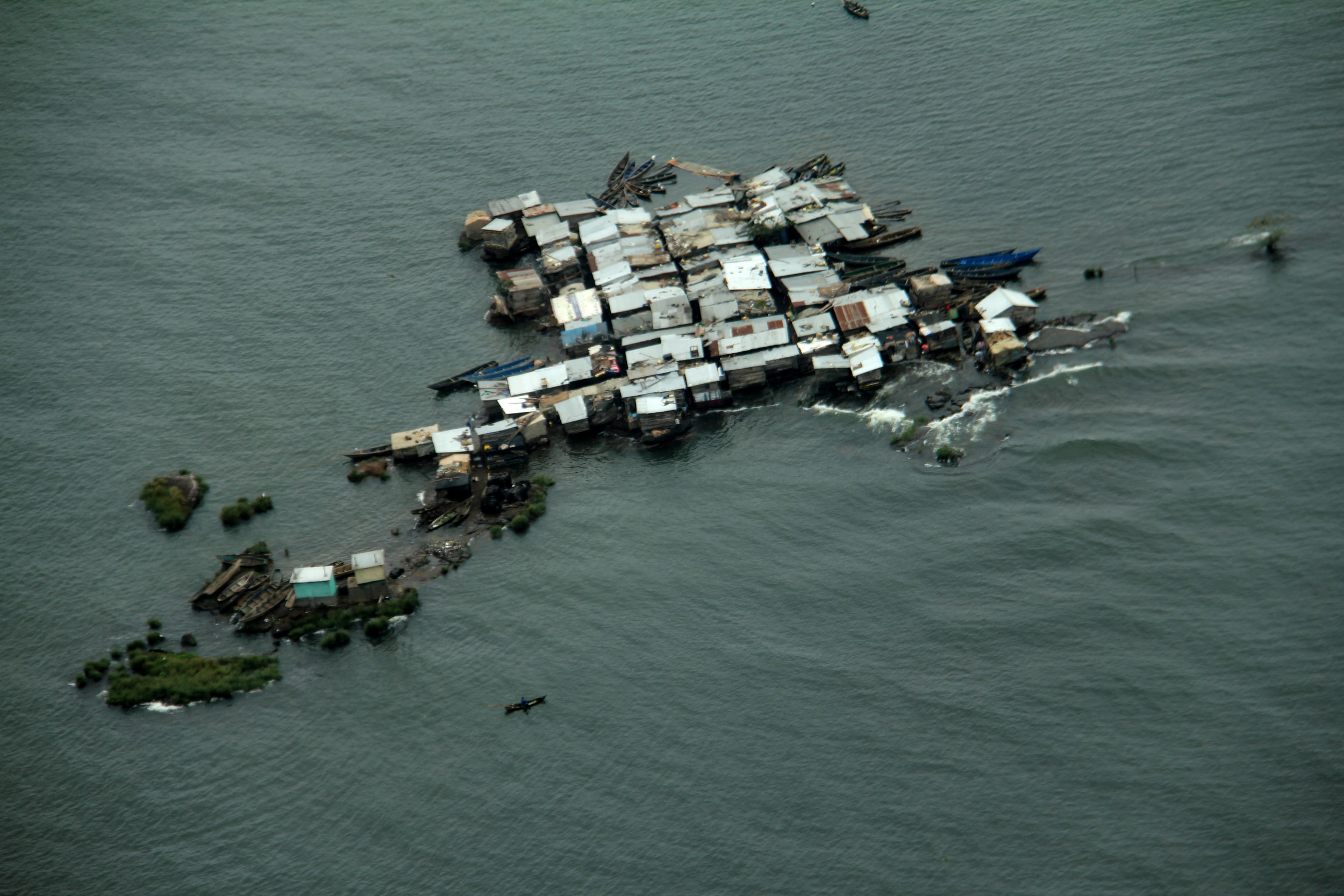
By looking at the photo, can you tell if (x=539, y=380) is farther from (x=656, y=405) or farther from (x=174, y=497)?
(x=174, y=497)

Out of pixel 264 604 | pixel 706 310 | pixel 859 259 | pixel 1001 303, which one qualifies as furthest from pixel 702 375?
pixel 264 604

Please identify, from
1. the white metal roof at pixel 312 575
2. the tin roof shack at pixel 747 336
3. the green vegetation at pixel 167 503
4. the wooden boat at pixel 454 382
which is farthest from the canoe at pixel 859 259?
the green vegetation at pixel 167 503

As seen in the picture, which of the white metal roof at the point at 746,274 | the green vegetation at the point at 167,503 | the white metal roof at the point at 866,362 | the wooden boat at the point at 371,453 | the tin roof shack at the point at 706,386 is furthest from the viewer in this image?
the white metal roof at the point at 746,274

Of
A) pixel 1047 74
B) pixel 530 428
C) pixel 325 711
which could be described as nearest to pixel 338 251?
pixel 530 428

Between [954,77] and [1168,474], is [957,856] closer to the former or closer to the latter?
[1168,474]

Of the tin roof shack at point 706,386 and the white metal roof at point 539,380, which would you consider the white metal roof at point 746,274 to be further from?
the white metal roof at point 539,380

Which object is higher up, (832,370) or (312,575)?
(832,370)
